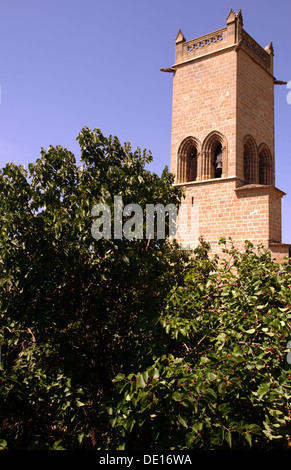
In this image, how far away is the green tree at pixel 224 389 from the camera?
Result: 11.1 feet

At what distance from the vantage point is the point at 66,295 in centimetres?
467

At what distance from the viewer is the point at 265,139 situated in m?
16.3

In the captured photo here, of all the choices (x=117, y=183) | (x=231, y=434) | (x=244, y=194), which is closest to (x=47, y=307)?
(x=117, y=183)

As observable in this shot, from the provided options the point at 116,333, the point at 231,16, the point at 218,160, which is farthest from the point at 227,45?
the point at 116,333

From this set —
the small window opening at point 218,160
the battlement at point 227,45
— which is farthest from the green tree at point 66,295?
the battlement at point 227,45

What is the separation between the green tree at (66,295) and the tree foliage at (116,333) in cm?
2

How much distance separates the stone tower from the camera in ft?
44.1

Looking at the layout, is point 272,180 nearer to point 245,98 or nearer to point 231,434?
point 245,98

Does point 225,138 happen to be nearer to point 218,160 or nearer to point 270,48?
point 218,160

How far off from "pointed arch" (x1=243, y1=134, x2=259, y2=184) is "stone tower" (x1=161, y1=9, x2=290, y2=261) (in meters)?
0.04

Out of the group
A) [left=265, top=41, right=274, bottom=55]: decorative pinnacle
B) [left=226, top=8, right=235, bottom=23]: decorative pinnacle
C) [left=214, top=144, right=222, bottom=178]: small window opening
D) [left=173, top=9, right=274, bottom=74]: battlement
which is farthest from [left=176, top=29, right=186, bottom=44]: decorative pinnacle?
[left=214, top=144, right=222, bottom=178]: small window opening

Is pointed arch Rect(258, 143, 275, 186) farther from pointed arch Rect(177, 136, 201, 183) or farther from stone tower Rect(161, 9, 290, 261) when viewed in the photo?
pointed arch Rect(177, 136, 201, 183)

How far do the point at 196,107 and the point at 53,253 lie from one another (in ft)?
41.0

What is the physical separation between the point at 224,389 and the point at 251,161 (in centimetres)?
1313
